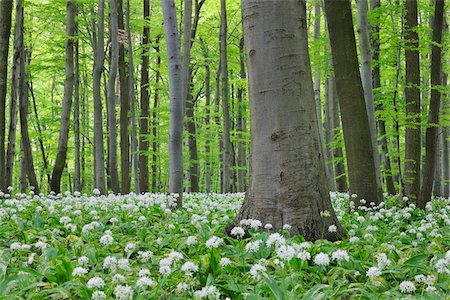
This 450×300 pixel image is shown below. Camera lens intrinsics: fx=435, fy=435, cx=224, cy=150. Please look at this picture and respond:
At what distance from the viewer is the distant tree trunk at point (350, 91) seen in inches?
247

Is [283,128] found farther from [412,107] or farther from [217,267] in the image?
[412,107]

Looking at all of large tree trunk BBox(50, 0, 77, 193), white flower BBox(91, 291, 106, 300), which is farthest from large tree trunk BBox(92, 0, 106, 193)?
white flower BBox(91, 291, 106, 300)

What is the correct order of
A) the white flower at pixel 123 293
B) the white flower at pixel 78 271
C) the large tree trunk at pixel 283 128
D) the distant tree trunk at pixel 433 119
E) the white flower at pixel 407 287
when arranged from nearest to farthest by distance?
1. the white flower at pixel 123 293
2. the white flower at pixel 407 287
3. the white flower at pixel 78 271
4. the large tree trunk at pixel 283 128
5. the distant tree trunk at pixel 433 119

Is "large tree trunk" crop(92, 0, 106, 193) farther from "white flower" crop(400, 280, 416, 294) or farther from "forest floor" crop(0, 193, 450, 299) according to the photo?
"white flower" crop(400, 280, 416, 294)

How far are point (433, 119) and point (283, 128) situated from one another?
547 cm

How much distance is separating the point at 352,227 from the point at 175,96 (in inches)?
125

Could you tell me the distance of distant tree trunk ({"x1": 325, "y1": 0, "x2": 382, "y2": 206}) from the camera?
6.27m

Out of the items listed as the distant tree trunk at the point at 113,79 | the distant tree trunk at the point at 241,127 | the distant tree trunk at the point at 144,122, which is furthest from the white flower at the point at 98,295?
the distant tree trunk at the point at 241,127

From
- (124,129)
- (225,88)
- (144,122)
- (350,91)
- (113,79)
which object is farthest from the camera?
(144,122)

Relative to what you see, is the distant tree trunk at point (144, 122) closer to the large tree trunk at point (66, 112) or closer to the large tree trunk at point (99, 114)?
the large tree trunk at point (99, 114)

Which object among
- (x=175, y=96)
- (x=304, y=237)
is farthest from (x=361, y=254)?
(x=175, y=96)

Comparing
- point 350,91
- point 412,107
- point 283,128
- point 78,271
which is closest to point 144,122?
point 412,107

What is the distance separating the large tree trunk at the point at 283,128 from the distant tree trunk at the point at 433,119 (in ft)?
16.3

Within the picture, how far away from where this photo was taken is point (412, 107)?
347 inches
